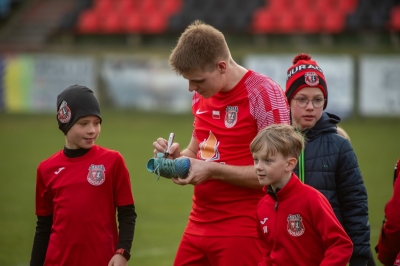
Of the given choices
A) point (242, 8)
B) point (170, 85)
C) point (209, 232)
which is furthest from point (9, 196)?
point (242, 8)

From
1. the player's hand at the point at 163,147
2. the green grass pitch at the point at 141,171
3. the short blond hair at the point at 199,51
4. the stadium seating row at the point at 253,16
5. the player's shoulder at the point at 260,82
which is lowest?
the green grass pitch at the point at 141,171

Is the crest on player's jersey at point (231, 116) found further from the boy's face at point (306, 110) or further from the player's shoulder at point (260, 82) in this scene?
the boy's face at point (306, 110)

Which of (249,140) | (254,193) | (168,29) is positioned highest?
(168,29)

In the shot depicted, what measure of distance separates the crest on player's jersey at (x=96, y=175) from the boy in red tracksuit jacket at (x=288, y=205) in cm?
108

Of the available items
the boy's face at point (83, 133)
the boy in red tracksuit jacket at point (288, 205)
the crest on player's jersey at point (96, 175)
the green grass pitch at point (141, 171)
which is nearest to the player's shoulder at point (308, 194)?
the boy in red tracksuit jacket at point (288, 205)

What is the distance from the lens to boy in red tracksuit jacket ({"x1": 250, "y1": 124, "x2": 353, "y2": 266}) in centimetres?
399

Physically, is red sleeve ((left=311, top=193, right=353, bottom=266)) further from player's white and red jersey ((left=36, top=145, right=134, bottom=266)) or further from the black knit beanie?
the black knit beanie

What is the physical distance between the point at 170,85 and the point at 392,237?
1927 cm

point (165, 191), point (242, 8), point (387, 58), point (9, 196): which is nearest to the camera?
point (9, 196)

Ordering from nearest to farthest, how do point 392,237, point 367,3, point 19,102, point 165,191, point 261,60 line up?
point 392,237, point 165,191, point 261,60, point 19,102, point 367,3

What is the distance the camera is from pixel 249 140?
4.48m

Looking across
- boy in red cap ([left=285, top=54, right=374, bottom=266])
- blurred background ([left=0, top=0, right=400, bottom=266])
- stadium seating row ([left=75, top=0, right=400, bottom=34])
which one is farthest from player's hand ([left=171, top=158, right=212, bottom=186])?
stadium seating row ([left=75, top=0, right=400, bottom=34])

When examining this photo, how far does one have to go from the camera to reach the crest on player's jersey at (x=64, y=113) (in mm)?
4613

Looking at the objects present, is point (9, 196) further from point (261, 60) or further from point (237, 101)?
point (261, 60)
